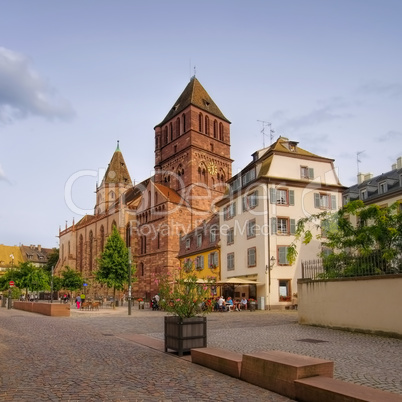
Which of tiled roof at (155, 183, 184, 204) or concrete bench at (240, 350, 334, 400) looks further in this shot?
tiled roof at (155, 183, 184, 204)

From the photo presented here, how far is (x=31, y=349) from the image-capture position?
38.7ft

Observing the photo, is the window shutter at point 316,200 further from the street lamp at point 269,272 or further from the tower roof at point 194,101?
the tower roof at point 194,101

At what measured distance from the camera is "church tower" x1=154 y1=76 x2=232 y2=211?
2370 inches

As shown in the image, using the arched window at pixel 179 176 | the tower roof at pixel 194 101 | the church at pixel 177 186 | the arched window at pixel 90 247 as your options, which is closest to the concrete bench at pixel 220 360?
the church at pixel 177 186

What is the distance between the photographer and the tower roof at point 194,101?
207ft

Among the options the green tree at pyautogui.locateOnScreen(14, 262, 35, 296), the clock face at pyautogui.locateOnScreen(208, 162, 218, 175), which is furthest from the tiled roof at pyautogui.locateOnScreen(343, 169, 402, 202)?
the green tree at pyautogui.locateOnScreen(14, 262, 35, 296)

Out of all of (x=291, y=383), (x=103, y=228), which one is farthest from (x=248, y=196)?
(x=103, y=228)

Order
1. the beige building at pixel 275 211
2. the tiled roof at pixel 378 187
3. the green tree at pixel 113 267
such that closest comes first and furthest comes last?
the beige building at pixel 275 211
the tiled roof at pixel 378 187
the green tree at pixel 113 267

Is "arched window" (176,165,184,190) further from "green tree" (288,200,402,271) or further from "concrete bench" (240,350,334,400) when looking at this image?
"concrete bench" (240,350,334,400)

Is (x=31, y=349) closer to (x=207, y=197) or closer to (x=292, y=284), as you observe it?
(x=292, y=284)

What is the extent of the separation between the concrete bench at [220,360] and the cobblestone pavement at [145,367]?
0.14 metres

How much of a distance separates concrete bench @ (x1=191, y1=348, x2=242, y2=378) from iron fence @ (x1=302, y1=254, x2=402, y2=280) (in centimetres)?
875

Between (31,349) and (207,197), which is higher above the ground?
(207,197)

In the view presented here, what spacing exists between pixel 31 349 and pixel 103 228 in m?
67.2
